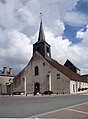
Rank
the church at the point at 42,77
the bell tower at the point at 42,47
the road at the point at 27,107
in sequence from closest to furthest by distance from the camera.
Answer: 1. the road at the point at 27,107
2. the church at the point at 42,77
3. the bell tower at the point at 42,47

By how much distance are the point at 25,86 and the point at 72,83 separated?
34.8ft

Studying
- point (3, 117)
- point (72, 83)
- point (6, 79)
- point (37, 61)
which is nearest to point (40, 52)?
point (37, 61)

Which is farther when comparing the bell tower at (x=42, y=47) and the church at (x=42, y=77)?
the bell tower at (x=42, y=47)

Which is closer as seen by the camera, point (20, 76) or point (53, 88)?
point (53, 88)

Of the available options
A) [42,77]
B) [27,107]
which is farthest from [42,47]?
[27,107]

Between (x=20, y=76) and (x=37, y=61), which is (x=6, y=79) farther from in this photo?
(x=37, y=61)

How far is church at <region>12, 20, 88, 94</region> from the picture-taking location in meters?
Answer: 48.3

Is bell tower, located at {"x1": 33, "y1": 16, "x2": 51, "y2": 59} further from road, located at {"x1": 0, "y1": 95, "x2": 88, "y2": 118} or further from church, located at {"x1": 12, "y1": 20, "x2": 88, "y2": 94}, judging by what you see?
road, located at {"x1": 0, "y1": 95, "x2": 88, "y2": 118}

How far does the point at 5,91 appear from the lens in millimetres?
54625

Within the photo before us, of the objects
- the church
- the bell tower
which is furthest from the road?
the bell tower

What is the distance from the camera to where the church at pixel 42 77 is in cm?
4834

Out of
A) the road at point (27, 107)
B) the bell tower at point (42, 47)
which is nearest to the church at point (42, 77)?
the bell tower at point (42, 47)

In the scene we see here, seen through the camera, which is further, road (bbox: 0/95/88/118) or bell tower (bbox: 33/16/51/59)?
bell tower (bbox: 33/16/51/59)

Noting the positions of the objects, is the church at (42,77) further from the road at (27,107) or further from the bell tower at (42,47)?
the road at (27,107)
